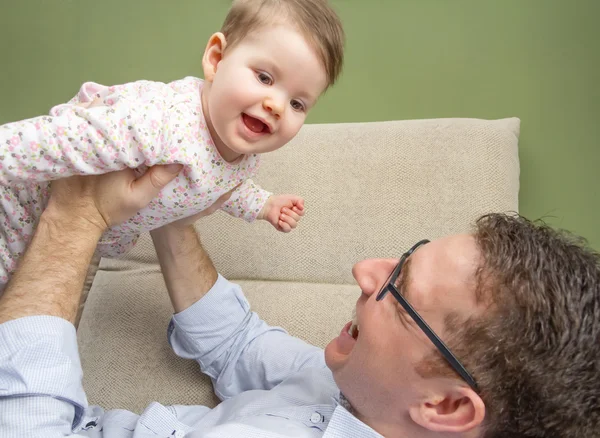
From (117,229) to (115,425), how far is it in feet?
1.54

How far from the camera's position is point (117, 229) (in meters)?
1.36

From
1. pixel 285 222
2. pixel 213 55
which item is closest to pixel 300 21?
pixel 213 55

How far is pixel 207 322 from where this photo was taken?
1.52m

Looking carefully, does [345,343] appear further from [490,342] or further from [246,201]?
[246,201]

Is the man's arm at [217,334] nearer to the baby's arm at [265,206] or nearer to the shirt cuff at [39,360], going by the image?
the baby's arm at [265,206]

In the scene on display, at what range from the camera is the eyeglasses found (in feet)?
3.42

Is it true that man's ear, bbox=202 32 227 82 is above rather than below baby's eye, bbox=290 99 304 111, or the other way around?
above

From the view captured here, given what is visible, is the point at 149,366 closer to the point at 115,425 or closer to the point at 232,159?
the point at 115,425

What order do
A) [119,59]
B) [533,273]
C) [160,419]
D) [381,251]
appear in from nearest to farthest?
[533,273]
[160,419]
[381,251]
[119,59]

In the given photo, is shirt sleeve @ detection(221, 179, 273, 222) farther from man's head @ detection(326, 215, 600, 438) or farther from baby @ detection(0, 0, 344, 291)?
man's head @ detection(326, 215, 600, 438)

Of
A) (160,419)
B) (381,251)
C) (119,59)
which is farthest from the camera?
(119,59)

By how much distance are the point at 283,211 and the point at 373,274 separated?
15.1 inches

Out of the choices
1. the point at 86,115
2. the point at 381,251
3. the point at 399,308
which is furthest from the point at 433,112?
the point at 86,115

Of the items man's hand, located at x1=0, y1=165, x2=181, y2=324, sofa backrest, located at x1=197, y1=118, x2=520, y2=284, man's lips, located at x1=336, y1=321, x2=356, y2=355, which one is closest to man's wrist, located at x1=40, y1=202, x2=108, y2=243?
man's hand, located at x1=0, y1=165, x2=181, y2=324
